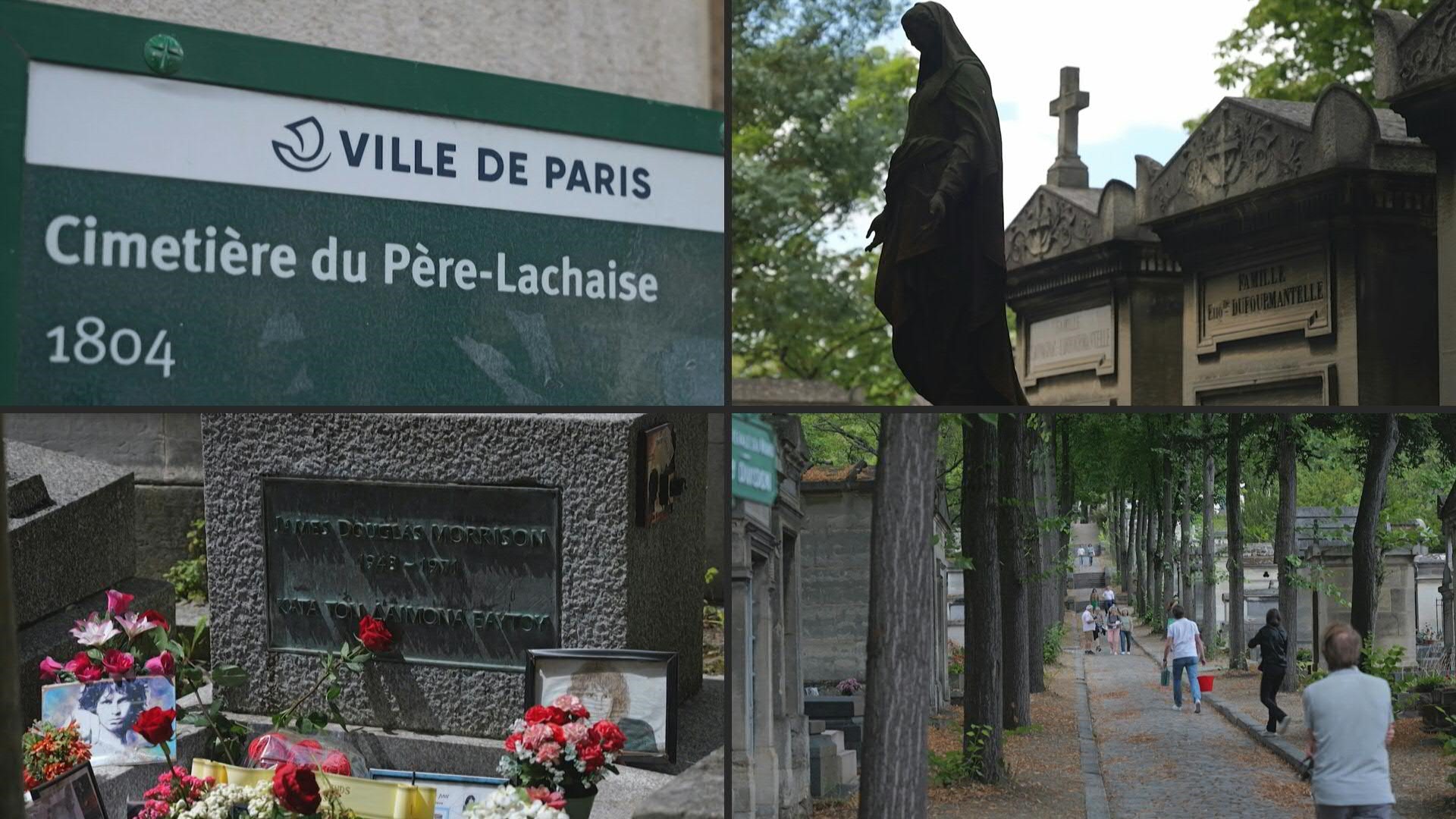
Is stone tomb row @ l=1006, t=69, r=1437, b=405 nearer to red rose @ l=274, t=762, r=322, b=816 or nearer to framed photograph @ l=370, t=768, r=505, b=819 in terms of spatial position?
framed photograph @ l=370, t=768, r=505, b=819

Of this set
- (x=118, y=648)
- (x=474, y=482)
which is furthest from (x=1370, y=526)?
(x=118, y=648)

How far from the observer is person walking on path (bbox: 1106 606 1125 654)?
140 inches

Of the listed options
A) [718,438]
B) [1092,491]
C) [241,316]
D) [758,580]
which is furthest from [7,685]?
[718,438]

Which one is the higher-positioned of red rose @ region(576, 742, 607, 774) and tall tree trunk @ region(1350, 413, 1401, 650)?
tall tree trunk @ region(1350, 413, 1401, 650)

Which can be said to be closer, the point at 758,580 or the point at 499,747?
the point at 758,580

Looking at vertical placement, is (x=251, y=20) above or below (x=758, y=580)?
above

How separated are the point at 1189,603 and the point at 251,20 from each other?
9.91ft

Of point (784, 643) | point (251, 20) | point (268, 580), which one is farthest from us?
point (268, 580)

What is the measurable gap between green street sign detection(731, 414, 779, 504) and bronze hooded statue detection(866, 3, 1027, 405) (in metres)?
0.64

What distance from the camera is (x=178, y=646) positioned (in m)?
4.18

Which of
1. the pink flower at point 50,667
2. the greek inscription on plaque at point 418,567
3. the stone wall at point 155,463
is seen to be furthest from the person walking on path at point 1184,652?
the stone wall at point 155,463

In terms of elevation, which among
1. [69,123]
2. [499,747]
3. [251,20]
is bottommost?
[499,747]

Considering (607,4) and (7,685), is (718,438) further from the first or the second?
(7,685)

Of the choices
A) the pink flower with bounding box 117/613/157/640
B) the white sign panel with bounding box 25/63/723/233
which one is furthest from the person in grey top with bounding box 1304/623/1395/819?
the pink flower with bounding box 117/613/157/640
